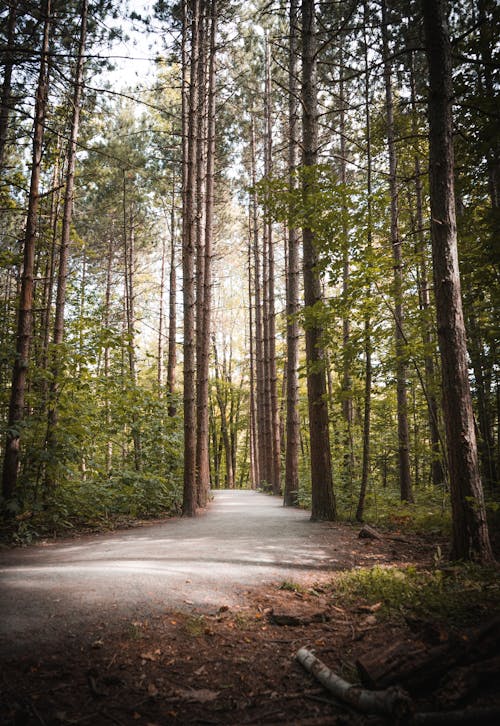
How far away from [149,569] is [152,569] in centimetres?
3

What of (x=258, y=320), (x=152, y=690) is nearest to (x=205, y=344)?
(x=258, y=320)

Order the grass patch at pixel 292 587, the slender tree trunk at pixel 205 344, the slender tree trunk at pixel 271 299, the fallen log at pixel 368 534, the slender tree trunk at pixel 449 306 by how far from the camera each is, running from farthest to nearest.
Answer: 1. the slender tree trunk at pixel 271 299
2. the slender tree trunk at pixel 205 344
3. the fallen log at pixel 368 534
4. the slender tree trunk at pixel 449 306
5. the grass patch at pixel 292 587

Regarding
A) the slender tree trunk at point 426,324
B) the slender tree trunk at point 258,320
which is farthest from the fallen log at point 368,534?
the slender tree trunk at point 258,320

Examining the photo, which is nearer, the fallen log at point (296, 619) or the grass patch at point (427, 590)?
the grass patch at point (427, 590)

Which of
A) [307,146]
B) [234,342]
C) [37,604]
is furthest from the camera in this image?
[234,342]

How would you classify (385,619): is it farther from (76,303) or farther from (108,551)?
(76,303)

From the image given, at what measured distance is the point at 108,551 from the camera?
6008 mm

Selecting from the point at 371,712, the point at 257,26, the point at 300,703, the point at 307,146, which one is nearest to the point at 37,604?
the point at 300,703

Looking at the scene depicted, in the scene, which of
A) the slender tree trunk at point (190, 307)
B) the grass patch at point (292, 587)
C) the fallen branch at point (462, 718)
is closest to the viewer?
the fallen branch at point (462, 718)

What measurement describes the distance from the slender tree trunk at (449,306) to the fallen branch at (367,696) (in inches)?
121

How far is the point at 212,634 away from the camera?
10.5ft

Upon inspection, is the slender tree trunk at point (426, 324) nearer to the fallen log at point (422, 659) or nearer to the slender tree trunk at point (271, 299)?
the fallen log at point (422, 659)

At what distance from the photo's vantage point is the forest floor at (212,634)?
7.34ft

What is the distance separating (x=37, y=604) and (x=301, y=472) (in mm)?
13166
